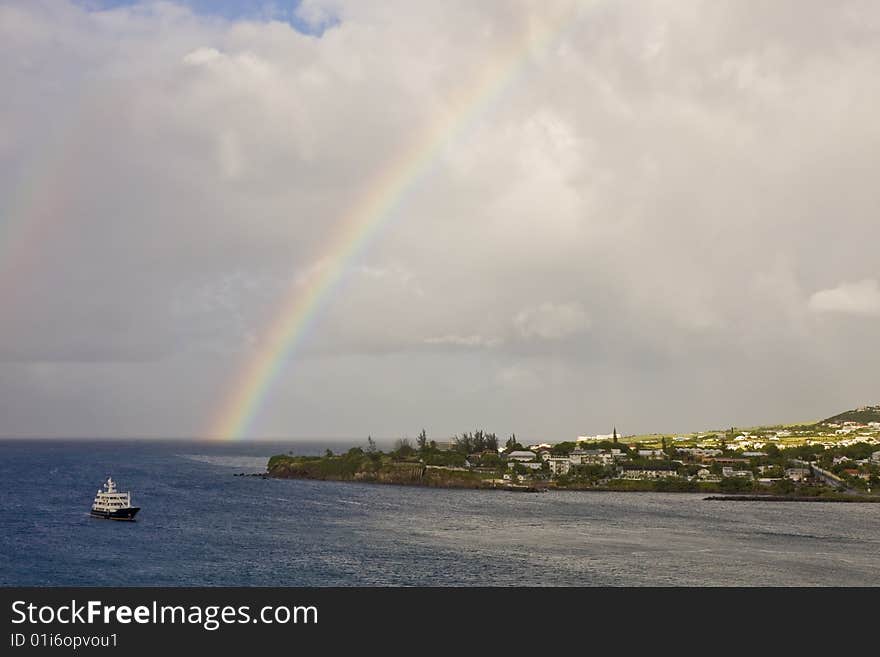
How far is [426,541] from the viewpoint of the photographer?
205 ft

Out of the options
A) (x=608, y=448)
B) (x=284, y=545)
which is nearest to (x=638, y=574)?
(x=284, y=545)

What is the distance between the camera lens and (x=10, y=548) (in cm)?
5784

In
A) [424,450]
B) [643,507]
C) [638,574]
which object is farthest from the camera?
[424,450]

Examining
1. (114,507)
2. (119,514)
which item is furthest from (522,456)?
(119,514)

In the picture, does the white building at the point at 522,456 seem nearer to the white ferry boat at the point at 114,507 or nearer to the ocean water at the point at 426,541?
the ocean water at the point at 426,541

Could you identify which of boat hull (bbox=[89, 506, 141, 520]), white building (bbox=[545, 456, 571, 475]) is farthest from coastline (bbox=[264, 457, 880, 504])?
boat hull (bbox=[89, 506, 141, 520])

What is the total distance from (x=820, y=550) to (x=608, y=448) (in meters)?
112

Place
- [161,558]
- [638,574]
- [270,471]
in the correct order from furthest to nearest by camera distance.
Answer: [270,471]
[161,558]
[638,574]

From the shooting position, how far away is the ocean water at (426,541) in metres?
48.2

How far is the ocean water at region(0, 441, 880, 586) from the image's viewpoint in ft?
158

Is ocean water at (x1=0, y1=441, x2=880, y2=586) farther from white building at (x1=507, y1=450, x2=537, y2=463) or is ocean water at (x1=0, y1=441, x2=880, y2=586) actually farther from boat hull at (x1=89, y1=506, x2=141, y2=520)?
white building at (x1=507, y1=450, x2=537, y2=463)

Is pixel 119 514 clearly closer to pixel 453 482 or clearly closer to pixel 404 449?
pixel 453 482

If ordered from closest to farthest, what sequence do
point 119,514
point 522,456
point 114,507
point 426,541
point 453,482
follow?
1. point 426,541
2. point 119,514
3. point 114,507
4. point 453,482
5. point 522,456
